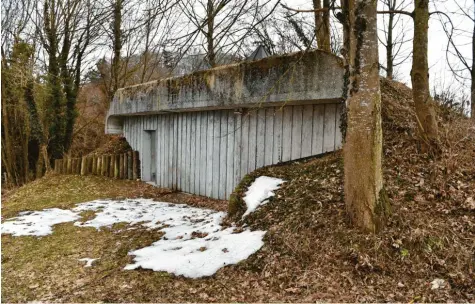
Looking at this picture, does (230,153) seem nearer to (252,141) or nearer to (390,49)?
(252,141)

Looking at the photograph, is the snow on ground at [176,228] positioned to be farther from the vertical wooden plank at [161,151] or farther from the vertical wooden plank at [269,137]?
the vertical wooden plank at [161,151]

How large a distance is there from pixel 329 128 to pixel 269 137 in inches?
44.8

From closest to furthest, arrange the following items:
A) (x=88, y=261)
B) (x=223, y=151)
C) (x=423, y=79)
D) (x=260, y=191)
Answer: (x=88, y=261)
(x=423, y=79)
(x=260, y=191)
(x=223, y=151)

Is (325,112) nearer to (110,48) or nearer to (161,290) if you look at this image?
(161,290)

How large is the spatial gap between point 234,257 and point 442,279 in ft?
5.60

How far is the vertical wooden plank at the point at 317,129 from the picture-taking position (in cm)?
486

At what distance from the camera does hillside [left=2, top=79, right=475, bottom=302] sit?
2.51 meters

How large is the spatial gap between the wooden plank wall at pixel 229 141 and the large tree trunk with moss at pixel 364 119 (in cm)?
177

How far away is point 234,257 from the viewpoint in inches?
122

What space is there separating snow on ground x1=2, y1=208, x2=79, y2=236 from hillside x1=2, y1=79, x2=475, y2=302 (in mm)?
299

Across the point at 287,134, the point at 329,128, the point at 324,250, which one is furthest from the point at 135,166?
the point at 324,250

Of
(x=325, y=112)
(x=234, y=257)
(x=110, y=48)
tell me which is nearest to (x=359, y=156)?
(x=234, y=257)

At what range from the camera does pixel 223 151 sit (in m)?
6.32

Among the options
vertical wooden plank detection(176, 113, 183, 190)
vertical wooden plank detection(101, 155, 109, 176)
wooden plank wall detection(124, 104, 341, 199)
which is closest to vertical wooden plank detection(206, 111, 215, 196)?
wooden plank wall detection(124, 104, 341, 199)
